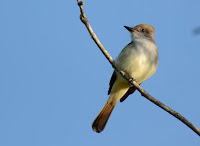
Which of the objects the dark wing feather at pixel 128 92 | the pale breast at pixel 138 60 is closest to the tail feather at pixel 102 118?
the dark wing feather at pixel 128 92

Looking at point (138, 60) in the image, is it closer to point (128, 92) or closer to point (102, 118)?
point (128, 92)

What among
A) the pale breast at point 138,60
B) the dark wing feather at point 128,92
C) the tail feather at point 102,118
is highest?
the pale breast at point 138,60

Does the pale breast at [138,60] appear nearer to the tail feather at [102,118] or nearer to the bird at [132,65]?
the bird at [132,65]

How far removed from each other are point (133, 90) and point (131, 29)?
1.50m

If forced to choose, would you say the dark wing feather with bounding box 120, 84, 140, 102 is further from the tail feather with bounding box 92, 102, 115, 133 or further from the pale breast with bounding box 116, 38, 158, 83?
the pale breast with bounding box 116, 38, 158, 83

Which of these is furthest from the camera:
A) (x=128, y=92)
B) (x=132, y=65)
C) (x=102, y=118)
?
(x=128, y=92)

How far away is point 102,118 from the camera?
7.61m

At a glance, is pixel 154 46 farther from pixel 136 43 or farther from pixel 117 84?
pixel 117 84

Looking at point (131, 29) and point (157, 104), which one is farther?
point (131, 29)

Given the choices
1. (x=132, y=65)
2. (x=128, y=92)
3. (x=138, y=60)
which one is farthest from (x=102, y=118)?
(x=138, y=60)

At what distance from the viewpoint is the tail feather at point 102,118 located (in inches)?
292

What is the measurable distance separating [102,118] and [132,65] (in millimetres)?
1679

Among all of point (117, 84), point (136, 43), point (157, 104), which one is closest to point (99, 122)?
point (117, 84)

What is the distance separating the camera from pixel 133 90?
776 cm
